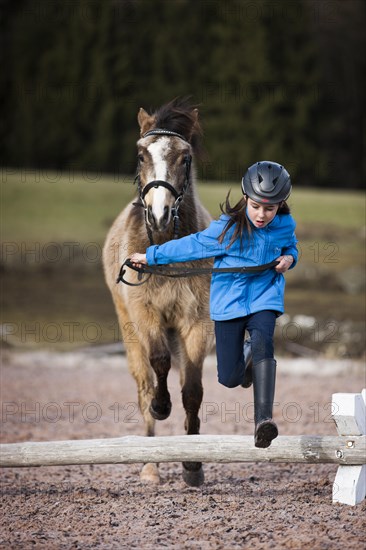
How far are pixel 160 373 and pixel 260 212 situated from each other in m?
1.74

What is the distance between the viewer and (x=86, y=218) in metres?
25.9

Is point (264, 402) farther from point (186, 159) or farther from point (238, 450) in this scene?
point (186, 159)

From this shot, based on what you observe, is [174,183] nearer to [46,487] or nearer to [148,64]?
[46,487]

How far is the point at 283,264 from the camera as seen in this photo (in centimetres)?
512

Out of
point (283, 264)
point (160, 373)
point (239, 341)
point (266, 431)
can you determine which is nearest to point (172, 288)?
point (160, 373)

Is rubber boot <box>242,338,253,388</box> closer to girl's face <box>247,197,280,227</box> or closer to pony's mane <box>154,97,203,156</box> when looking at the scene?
girl's face <box>247,197,280,227</box>

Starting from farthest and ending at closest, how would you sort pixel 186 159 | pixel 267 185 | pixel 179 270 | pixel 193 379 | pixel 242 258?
1. pixel 193 379
2. pixel 186 159
3. pixel 179 270
4. pixel 242 258
5. pixel 267 185

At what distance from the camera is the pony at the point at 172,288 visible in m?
6.06

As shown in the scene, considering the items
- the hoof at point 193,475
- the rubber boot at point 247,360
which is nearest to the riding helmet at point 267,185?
the rubber boot at point 247,360

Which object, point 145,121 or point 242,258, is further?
point 145,121

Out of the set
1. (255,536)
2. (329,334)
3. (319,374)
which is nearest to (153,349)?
(255,536)

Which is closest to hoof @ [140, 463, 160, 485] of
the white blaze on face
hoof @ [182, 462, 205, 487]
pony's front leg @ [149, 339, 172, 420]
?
hoof @ [182, 462, 205, 487]

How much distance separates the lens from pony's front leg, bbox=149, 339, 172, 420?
6.21 metres

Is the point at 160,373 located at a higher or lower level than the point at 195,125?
lower
